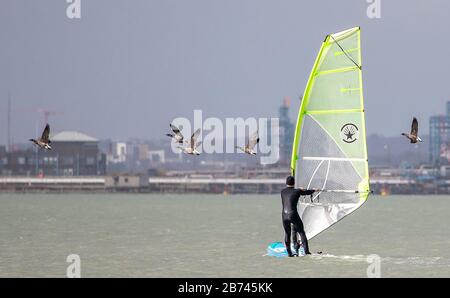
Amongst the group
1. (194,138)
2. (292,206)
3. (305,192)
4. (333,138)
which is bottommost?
(292,206)

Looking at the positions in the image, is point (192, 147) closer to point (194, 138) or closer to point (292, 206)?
point (194, 138)

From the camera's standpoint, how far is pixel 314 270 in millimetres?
31109

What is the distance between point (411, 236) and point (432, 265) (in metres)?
21.4

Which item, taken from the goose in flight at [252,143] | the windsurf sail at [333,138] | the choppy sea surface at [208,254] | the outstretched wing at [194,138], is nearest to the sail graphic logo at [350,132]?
the windsurf sail at [333,138]

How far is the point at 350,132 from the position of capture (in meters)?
31.8

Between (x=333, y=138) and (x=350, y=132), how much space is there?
0.61 meters

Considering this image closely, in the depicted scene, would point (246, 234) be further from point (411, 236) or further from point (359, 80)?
point (359, 80)

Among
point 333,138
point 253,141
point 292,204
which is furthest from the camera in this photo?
point 253,141

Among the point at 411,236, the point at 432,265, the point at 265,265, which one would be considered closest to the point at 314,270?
the point at 265,265

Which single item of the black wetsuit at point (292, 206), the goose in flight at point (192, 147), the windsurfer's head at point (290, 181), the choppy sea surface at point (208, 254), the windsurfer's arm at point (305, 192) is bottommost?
the choppy sea surface at point (208, 254)

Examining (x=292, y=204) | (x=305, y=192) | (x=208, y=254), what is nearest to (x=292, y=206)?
(x=292, y=204)

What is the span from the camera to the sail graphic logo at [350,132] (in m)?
31.8

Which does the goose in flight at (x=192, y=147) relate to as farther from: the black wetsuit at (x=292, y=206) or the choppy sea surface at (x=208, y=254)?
the black wetsuit at (x=292, y=206)

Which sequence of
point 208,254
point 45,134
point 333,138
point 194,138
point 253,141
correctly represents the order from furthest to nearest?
point 194,138 < point 208,254 < point 253,141 < point 45,134 < point 333,138
